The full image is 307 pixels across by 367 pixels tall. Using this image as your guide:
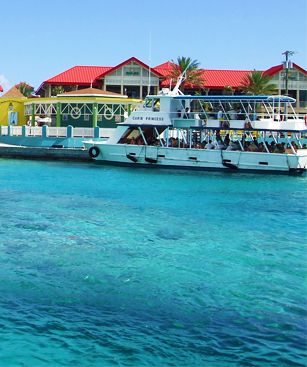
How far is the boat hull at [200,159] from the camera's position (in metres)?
29.6

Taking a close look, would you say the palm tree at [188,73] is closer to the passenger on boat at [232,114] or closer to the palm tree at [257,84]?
the palm tree at [257,84]

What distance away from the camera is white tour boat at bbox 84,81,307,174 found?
30.0 meters

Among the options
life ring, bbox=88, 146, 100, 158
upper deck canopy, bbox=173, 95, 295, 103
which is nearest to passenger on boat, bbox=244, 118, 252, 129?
upper deck canopy, bbox=173, 95, 295, 103

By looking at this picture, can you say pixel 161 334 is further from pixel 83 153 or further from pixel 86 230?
pixel 83 153

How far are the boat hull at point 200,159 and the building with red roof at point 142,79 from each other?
93.6 feet

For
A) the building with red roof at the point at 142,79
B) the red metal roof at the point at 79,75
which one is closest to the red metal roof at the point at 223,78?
the building with red roof at the point at 142,79

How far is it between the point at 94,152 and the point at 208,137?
6830 mm

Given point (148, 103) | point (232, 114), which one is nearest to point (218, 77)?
point (148, 103)

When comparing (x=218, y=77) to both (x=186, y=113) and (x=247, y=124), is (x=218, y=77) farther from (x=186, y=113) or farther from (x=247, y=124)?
(x=247, y=124)

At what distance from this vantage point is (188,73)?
62.4 metres

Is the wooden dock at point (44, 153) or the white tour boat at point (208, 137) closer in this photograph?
the white tour boat at point (208, 137)

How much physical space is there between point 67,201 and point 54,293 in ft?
35.5

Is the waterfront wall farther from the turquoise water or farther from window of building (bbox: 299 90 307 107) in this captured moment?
window of building (bbox: 299 90 307 107)

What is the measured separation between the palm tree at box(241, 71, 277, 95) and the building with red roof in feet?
3.44
